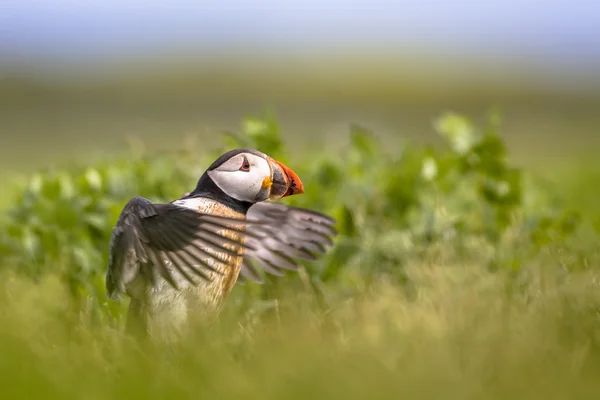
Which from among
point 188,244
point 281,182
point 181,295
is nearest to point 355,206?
point 281,182

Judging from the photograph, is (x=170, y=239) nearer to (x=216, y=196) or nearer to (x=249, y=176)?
(x=216, y=196)

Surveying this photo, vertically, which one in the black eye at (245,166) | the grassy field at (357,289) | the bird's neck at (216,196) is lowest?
the grassy field at (357,289)

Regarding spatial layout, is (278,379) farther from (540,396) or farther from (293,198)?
(293,198)

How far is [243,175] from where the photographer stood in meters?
4.46

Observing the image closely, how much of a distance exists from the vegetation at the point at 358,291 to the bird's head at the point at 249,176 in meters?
0.60

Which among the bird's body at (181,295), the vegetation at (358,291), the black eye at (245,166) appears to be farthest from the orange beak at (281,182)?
the vegetation at (358,291)

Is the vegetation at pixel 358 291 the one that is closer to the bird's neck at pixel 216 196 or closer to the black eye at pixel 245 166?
the bird's neck at pixel 216 196

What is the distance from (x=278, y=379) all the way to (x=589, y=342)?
1.36 meters

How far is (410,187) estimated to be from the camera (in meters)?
6.83

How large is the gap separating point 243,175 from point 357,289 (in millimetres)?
1348

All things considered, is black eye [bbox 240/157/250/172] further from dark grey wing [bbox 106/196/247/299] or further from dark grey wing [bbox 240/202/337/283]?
dark grey wing [bbox 240/202/337/283]

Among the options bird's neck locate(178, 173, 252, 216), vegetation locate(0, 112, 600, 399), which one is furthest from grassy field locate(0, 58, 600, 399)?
bird's neck locate(178, 173, 252, 216)

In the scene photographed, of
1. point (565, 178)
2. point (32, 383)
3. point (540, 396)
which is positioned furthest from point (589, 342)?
point (565, 178)

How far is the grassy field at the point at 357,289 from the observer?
3498 mm
